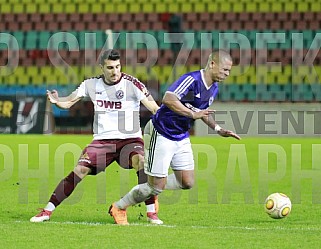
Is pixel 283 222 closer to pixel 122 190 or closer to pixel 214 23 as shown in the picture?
pixel 122 190

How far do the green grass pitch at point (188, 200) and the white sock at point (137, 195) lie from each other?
8.7 inches

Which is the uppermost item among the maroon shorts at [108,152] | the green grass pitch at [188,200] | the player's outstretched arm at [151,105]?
the player's outstretched arm at [151,105]

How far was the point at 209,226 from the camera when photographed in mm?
8242

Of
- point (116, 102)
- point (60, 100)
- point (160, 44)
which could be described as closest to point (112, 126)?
point (116, 102)

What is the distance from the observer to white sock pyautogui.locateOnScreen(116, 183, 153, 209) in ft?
→ 27.0

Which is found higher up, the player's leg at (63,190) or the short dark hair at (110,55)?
the short dark hair at (110,55)

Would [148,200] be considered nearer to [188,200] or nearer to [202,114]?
[202,114]

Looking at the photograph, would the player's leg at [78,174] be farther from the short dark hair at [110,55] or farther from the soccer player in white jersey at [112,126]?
the short dark hair at [110,55]

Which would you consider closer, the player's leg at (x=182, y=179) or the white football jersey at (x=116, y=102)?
the player's leg at (x=182, y=179)

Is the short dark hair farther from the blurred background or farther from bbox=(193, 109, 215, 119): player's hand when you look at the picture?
the blurred background

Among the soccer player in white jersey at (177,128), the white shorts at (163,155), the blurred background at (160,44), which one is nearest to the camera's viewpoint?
the soccer player in white jersey at (177,128)

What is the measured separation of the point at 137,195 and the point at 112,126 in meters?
0.90

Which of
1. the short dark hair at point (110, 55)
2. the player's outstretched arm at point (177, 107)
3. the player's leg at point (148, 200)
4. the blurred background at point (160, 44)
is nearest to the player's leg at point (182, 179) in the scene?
the player's leg at point (148, 200)

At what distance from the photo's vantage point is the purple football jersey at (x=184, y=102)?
7949 millimetres
